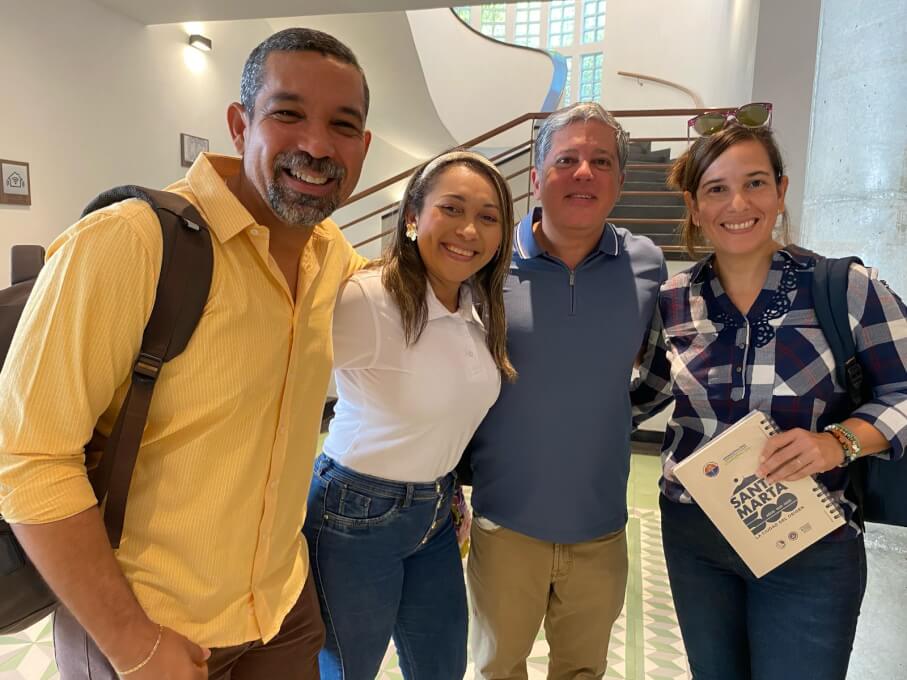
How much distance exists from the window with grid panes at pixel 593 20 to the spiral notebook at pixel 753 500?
1278 centimetres

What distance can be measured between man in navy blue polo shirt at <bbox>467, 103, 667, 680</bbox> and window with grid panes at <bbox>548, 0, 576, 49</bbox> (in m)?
12.6

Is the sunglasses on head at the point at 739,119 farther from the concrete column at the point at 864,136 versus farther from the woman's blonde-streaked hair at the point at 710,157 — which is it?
the concrete column at the point at 864,136

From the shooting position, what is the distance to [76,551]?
2.70 ft

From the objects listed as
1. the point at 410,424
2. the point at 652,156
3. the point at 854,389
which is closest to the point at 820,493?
the point at 854,389

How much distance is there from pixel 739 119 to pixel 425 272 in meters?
0.85

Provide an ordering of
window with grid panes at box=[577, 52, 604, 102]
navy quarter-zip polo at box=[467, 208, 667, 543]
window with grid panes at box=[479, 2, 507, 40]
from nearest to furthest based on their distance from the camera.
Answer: navy quarter-zip polo at box=[467, 208, 667, 543] → window with grid panes at box=[577, 52, 604, 102] → window with grid panes at box=[479, 2, 507, 40]

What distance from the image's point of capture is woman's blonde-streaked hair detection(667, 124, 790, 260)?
→ 1.32 m

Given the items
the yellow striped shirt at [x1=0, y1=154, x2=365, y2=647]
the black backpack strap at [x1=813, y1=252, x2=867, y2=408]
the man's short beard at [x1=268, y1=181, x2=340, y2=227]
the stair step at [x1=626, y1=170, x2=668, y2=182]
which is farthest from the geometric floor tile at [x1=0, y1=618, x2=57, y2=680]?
the stair step at [x1=626, y1=170, x2=668, y2=182]

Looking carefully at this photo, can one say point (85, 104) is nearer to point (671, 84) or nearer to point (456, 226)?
point (456, 226)

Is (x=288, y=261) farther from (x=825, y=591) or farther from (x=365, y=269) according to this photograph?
(x=825, y=591)

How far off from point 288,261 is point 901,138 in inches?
63.9

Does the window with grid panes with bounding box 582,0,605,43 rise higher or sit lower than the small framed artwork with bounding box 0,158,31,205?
higher

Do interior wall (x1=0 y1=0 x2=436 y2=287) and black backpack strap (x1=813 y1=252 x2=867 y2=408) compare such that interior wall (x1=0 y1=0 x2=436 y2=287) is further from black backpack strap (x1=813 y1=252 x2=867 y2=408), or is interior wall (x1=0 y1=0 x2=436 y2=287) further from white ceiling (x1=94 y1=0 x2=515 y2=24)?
black backpack strap (x1=813 y1=252 x2=867 y2=408)

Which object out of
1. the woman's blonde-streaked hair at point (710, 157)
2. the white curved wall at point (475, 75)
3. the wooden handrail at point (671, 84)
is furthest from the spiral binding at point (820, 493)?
→ the white curved wall at point (475, 75)
